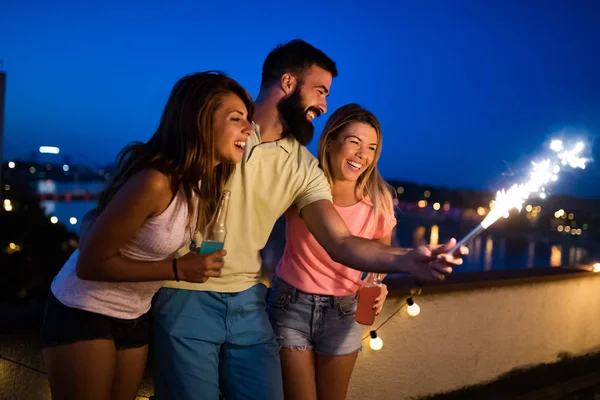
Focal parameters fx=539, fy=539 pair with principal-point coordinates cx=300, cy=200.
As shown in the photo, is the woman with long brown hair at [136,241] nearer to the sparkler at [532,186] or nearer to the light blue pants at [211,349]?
the light blue pants at [211,349]

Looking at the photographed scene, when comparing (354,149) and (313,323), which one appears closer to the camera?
(313,323)

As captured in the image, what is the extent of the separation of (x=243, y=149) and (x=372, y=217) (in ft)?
2.67

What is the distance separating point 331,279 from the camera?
2.48 meters

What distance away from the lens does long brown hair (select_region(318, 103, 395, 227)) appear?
2594 mm

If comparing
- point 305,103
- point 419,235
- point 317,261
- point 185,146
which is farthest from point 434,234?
point 185,146

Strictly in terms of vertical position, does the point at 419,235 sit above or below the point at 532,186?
below

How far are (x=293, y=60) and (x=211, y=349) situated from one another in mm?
1298

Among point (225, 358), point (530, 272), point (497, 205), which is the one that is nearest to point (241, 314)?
point (225, 358)

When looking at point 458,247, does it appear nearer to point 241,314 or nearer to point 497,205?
point 497,205

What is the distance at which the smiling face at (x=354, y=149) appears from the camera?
8.36 feet

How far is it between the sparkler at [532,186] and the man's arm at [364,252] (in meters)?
0.09

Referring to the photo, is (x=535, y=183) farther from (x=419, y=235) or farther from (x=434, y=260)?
(x=419, y=235)

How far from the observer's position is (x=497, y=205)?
1.65 m

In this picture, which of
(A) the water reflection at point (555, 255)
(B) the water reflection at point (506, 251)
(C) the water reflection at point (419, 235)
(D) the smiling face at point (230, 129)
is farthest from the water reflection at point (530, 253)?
(D) the smiling face at point (230, 129)
